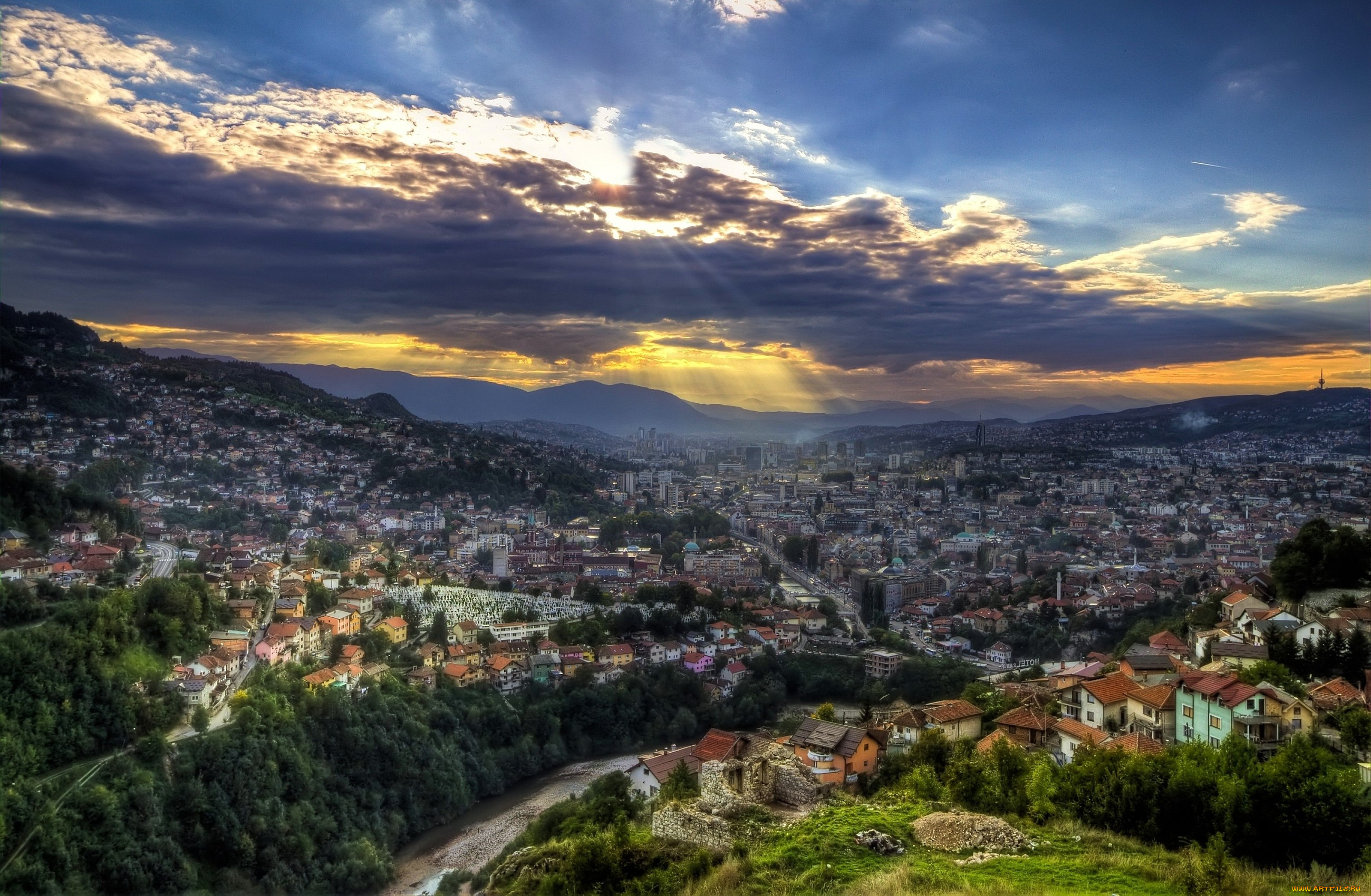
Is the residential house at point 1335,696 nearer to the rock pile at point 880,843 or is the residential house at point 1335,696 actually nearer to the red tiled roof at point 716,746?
the rock pile at point 880,843

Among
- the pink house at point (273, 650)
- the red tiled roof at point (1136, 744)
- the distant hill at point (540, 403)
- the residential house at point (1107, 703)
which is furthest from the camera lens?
the distant hill at point (540, 403)

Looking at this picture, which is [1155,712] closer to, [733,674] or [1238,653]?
[1238,653]

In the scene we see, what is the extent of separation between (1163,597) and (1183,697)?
43.8 ft

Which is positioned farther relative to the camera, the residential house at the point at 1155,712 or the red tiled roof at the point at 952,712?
the red tiled roof at the point at 952,712

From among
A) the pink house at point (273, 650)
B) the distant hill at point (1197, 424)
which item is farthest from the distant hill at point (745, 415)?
the pink house at point (273, 650)

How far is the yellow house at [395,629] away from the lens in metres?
15.8

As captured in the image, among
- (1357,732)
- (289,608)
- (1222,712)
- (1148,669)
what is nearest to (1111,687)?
(1148,669)

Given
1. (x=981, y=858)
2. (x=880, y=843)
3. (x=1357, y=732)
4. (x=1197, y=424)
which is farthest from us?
(x=1197, y=424)

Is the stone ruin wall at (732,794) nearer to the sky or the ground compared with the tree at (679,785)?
nearer to the sky

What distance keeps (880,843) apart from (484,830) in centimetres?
862

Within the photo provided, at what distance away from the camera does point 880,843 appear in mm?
4723

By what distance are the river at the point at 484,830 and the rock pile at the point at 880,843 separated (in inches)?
268

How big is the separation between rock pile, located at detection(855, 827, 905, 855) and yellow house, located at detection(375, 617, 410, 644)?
12508 millimetres

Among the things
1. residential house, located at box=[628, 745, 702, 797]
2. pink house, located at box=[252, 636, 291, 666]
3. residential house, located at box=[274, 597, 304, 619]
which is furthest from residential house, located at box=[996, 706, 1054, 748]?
residential house, located at box=[274, 597, 304, 619]
